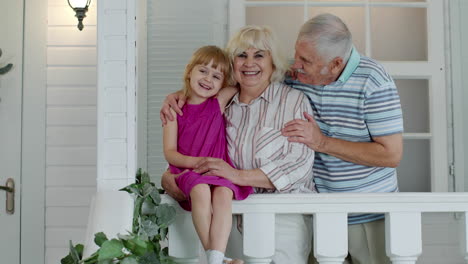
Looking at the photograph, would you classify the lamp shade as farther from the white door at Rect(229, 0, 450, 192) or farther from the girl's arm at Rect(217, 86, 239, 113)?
the girl's arm at Rect(217, 86, 239, 113)

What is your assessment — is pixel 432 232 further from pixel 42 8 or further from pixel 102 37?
pixel 42 8

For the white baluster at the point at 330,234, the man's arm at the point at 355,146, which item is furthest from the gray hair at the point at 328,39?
the white baluster at the point at 330,234

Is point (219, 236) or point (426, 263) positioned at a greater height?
point (219, 236)

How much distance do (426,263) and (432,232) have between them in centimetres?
18

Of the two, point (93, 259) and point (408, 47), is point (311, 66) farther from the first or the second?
point (408, 47)

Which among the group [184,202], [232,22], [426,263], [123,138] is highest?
[232,22]

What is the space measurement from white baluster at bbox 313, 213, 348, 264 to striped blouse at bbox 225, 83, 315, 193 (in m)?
0.23

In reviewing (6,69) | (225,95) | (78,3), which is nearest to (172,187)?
(225,95)

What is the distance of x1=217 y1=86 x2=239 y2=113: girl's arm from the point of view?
2.47 meters

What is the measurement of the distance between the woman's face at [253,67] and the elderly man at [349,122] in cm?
14

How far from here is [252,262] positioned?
82.7 inches

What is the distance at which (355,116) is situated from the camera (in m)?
2.40

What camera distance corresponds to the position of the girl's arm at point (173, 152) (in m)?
2.29

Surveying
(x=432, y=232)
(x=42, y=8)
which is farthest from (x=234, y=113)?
(x=42, y=8)
